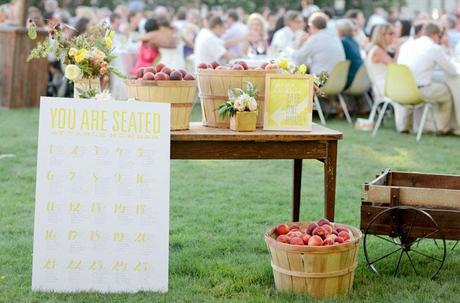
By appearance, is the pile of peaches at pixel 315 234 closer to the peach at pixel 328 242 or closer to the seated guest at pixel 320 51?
the peach at pixel 328 242

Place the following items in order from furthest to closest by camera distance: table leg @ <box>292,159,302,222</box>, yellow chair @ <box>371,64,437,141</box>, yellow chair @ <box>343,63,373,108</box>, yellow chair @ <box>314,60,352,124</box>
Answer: yellow chair @ <box>343,63,373,108</box>, yellow chair @ <box>314,60,352,124</box>, yellow chair @ <box>371,64,437,141</box>, table leg @ <box>292,159,302,222</box>

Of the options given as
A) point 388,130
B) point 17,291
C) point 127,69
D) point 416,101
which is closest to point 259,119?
Answer: point 17,291

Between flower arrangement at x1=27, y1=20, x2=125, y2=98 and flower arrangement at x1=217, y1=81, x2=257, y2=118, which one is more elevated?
flower arrangement at x1=27, y1=20, x2=125, y2=98

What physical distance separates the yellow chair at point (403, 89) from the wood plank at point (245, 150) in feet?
16.9

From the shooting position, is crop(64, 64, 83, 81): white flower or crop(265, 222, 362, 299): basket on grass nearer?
crop(265, 222, 362, 299): basket on grass

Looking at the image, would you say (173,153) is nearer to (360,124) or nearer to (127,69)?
(360,124)

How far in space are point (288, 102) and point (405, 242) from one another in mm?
887

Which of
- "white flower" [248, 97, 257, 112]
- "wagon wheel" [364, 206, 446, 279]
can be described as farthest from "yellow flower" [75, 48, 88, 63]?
"wagon wheel" [364, 206, 446, 279]

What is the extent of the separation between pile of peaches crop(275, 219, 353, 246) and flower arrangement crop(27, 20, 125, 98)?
108 centimetres

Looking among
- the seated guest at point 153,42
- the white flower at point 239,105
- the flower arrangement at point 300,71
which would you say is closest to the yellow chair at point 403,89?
the seated guest at point 153,42

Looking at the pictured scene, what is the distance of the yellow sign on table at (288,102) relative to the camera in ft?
13.7

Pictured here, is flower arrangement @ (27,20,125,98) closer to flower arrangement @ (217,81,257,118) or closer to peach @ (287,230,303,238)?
flower arrangement @ (217,81,257,118)

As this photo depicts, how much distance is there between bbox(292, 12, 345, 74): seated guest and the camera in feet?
35.2

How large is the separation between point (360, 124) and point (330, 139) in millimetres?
6105
